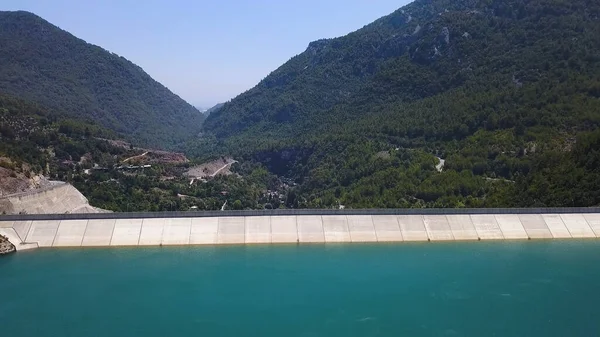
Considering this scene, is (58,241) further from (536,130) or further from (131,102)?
(131,102)

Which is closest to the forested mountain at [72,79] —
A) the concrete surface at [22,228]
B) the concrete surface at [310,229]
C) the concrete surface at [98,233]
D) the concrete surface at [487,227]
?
the concrete surface at [22,228]

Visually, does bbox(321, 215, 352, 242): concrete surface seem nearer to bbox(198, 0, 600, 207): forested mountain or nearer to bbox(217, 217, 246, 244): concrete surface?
bbox(217, 217, 246, 244): concrete surface

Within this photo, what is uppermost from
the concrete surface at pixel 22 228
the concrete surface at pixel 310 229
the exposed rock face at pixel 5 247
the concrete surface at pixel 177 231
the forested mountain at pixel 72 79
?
the forested mountain at pixel 72 79

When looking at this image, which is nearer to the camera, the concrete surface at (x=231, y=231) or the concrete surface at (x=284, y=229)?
the concrete surface at (x=231, y=231)

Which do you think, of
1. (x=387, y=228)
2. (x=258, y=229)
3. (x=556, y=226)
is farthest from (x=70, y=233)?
(x=556, y=226)

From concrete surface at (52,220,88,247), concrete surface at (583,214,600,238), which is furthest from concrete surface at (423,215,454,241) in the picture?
concrete surface at (52,220,88,247)

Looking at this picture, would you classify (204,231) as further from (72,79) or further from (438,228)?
(72,79)

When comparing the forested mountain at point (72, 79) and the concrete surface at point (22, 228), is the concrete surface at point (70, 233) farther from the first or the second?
the forested mountain at point (72, 79)

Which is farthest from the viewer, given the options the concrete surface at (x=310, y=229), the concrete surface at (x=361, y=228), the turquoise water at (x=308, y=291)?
the concrete surface at (x=361, y=228)
